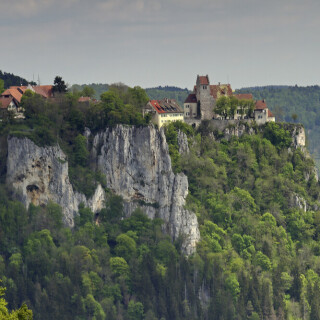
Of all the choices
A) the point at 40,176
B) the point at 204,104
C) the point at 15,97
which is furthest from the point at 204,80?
the point at 40,176

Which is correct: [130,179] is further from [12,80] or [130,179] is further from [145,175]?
[12,80]

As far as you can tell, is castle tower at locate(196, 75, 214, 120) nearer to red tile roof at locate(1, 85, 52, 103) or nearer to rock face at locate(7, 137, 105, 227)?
red tile roof at locate(1, 85, 52, 103)

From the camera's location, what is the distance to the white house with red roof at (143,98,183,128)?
433 feet

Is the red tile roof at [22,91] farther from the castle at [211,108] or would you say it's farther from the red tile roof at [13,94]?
the castle at [211,108]

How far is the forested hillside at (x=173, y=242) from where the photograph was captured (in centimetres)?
11888

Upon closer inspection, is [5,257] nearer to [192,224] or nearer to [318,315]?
[192,224]

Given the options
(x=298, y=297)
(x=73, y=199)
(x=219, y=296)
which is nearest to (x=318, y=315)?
(x=298, y=297)

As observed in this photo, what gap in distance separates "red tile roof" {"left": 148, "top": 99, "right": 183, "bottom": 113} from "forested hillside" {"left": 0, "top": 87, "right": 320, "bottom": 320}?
6.06 feet

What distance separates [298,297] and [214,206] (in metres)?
14.7

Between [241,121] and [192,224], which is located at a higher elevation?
[241,121]

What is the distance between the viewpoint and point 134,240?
12550cm

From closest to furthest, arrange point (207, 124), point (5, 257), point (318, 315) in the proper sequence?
point (5, 257), point (318, 315), point (207, 124)

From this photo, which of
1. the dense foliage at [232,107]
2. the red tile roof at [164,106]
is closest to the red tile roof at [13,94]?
the red tile roof at [164,106]

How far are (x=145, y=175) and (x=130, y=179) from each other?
1.81m
